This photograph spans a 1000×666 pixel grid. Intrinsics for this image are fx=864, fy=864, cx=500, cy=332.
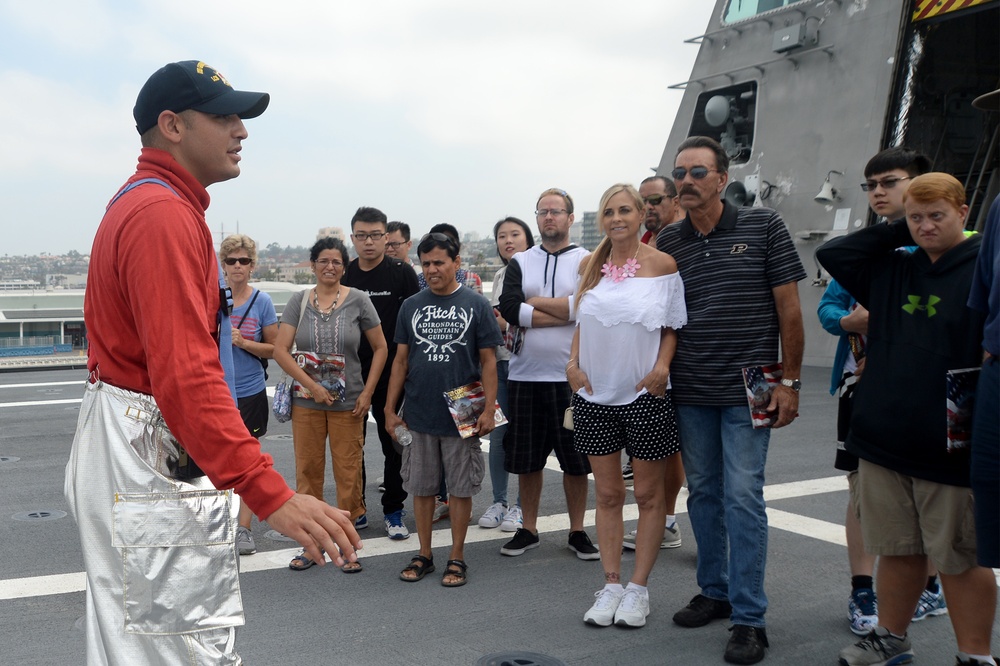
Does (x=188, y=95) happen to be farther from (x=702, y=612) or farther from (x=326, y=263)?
(x=326, y=263)

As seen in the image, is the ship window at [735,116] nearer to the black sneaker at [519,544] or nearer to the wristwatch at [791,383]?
the black sneaker at [519,544]

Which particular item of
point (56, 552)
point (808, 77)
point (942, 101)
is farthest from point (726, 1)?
point (56, 552)

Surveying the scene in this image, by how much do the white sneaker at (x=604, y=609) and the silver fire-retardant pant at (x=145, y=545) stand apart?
2474 millimetres

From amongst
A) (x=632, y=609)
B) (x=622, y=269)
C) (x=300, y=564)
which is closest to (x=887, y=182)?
(x=622, y=269)

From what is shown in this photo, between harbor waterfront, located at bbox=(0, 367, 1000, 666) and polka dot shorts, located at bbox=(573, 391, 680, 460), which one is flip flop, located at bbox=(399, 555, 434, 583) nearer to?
harbor waterfront, located at bbox=(0, 367, 1000, 666)

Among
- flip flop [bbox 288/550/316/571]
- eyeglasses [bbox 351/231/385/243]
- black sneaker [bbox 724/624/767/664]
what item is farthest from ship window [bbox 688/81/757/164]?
black sneaker [bbox 724/624/767/664]

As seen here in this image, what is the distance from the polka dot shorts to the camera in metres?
4.20

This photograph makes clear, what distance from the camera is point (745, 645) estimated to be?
3699 mm

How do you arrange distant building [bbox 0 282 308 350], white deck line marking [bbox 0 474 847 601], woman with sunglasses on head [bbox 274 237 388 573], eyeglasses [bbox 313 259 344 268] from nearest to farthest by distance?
white deck line marking [bbox 0 474 847 601] → woman with sunglasses on head [bbox 274 237 388 573] → eyeglasses [bbox 313 259 344 268] → distant building [bbox 0 282 308 350]

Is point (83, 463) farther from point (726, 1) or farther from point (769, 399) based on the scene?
point (726, 1)

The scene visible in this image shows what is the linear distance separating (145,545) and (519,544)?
3.66 meters

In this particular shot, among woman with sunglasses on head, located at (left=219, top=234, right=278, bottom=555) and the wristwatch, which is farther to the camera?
woman with sunglasses on head, located at (left=219, top=234, right=278, bottom=555)

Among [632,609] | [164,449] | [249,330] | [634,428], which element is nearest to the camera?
[164,449]

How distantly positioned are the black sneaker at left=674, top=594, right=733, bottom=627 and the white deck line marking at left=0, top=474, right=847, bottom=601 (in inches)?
58.8
